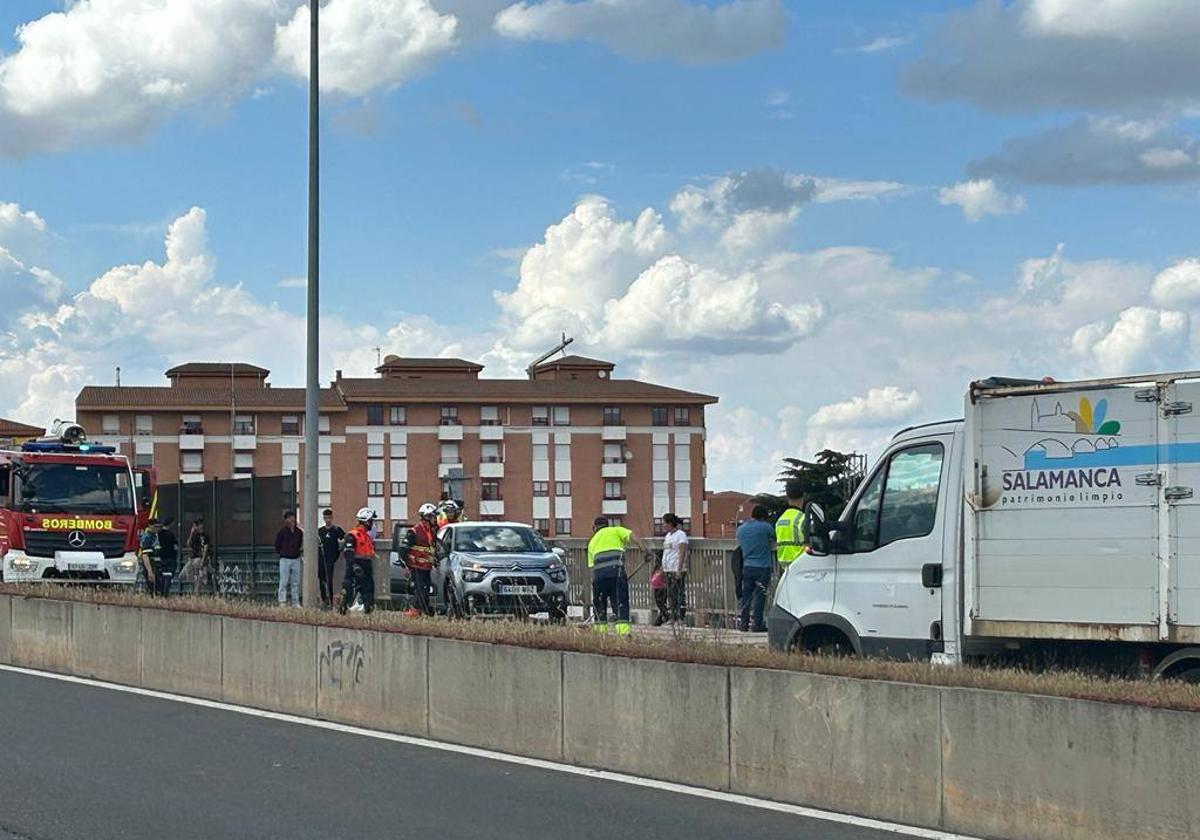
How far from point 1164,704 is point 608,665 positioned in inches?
161

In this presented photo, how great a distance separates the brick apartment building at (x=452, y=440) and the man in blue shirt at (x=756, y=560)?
9391 cm

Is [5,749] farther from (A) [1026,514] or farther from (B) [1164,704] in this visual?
(B) [1164,704]

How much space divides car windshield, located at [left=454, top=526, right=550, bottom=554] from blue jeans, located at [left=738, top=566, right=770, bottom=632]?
4.57m

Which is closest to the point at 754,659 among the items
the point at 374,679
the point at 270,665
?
the point at 374,679

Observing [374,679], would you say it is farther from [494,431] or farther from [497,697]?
[494,431]

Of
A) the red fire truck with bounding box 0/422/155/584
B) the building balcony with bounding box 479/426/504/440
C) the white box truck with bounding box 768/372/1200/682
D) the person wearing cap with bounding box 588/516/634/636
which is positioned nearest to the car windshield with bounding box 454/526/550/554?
the person wearing cap with bounding box 588/516/634/636

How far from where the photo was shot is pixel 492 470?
120500 millimetres

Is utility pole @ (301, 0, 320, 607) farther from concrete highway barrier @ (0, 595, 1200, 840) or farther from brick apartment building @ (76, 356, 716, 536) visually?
brick apartment building @ (76, 356, 716, 536)

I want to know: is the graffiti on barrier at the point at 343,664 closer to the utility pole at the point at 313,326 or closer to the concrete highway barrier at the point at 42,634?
the concrete highway barrier at the point at 42,634

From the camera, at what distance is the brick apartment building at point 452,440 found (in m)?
117

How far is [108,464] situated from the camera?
107 ft

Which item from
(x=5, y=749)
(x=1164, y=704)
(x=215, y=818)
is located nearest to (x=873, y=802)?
(x=1164, y=704)

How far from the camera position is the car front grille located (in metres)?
31.2

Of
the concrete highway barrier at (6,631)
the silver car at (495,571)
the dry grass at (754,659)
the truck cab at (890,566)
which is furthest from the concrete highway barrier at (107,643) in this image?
the truck cab at (890,566)
